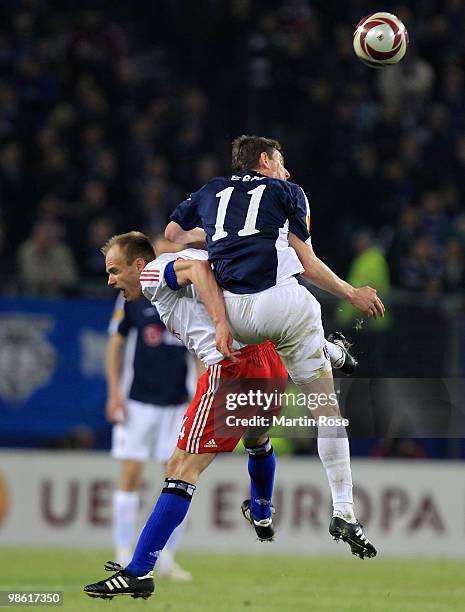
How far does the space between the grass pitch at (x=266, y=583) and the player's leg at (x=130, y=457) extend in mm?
420

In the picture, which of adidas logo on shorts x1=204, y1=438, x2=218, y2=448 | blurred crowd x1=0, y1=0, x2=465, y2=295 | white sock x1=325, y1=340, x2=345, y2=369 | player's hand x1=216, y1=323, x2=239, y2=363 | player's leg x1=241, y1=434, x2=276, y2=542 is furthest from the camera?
blurred crowd x1=0, y1=0, x2=465, y2=295

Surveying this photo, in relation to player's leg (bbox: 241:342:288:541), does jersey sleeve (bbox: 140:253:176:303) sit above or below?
above

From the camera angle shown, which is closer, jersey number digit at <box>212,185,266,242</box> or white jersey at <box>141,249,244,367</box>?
jersey number digit at <box>212,185,266,242</box>

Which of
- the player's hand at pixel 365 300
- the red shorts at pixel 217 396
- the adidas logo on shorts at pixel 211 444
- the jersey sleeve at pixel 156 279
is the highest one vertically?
the jersey sleeve at pixel 156 279

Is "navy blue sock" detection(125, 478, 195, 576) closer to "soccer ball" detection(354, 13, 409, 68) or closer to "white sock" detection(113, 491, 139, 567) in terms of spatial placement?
"soccer ball" detection(354, 13, 409, 68)

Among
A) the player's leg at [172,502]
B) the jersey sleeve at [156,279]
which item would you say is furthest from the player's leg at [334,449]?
the jersey sleeve at [156,279]

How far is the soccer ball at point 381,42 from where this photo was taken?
850 centimetres

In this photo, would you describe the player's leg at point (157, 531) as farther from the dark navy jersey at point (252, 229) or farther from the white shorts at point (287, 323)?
the dark navy jersey at point (252, 229)

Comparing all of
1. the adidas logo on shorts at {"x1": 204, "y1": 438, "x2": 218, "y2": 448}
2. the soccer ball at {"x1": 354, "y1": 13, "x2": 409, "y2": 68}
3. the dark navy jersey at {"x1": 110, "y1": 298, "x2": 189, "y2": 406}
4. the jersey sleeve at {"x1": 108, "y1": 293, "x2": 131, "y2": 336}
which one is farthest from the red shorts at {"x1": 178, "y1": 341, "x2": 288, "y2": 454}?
the jersey sleeve at {"x1": 108, "y1": 293, "x2": 131, "y2": 336}

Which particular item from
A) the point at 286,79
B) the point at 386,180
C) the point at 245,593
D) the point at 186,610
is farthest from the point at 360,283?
the point at 186,610

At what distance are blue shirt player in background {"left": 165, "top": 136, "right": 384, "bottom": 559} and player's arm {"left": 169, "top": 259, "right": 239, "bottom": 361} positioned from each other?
4.7 inches

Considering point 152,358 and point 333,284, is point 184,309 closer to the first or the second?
point 333,284

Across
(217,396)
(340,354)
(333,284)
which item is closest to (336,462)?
(340,354)

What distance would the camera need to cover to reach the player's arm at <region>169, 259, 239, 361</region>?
7.53 meters
